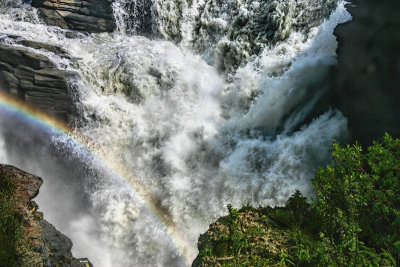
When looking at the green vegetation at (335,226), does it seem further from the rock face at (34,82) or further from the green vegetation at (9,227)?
the rock face at (34,82)

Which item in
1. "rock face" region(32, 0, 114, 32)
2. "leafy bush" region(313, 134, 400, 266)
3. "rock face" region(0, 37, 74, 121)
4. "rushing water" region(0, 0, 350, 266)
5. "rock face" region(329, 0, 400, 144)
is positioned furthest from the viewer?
A: "rock face" region(32, 0, 114, 32)

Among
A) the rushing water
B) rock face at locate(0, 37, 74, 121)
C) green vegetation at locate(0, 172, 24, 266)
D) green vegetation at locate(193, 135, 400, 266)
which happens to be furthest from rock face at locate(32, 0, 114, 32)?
green vegetation at locate(193, 135, 400, 266)

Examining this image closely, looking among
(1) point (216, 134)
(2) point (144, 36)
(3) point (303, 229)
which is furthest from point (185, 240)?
(2) point (144, 36)

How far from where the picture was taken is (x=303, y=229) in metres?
4.58

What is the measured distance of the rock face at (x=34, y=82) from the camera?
12.4m

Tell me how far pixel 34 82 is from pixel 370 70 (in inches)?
447

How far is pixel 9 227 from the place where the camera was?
5.43 m

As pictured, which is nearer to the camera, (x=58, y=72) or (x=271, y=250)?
(x=271, y=250)

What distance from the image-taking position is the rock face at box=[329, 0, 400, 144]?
20.3 ft

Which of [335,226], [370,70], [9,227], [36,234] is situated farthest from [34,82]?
[335,226]

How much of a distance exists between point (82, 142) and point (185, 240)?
5.62m

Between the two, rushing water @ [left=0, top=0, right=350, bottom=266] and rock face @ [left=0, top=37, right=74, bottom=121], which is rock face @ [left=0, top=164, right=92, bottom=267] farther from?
rock face @ [left=0, top=37, right=74, bottom=121]

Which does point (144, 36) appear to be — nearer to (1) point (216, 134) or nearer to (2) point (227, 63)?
(2) point (227, 63)

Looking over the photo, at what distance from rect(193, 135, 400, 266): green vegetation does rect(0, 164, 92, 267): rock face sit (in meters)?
2.93
